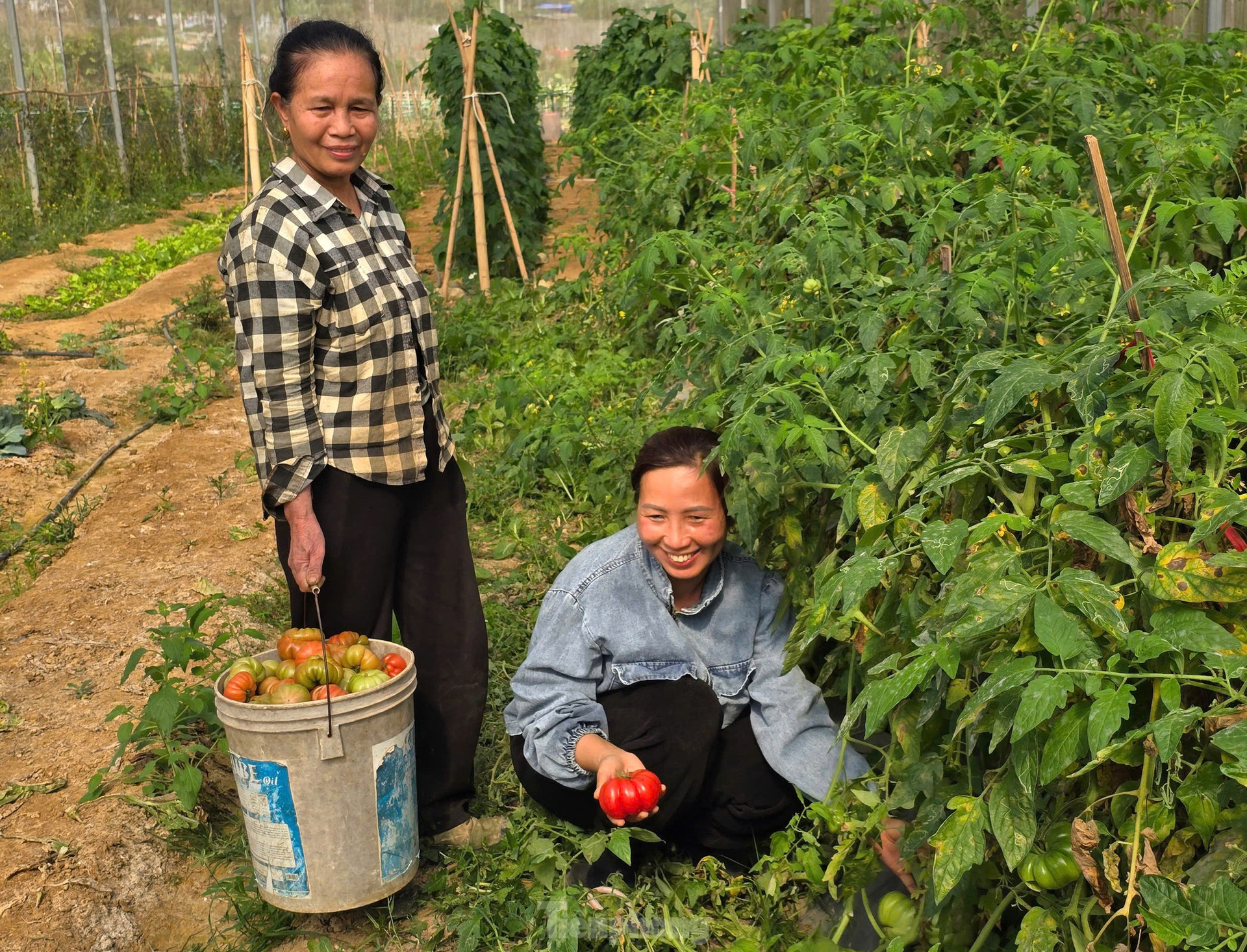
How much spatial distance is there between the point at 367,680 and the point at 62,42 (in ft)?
41.5

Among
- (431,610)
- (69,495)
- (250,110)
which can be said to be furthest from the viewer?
(250,110)

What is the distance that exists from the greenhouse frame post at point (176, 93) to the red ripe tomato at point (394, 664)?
503 inches

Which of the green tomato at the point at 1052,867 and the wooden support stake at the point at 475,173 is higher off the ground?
the wooden support stake at the point at 475,173

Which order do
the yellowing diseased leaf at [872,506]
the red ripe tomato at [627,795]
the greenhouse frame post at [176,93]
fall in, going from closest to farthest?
the yellowing diseased leaf at [872,506] < the red ripe tomato at [627,795] < the greenhouse frame post at [176,93]

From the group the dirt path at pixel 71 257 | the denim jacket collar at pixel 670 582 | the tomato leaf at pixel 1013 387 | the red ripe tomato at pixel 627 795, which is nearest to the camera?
the tomato leaf at pixel 1013 387

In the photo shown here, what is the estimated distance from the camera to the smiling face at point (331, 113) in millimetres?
2262

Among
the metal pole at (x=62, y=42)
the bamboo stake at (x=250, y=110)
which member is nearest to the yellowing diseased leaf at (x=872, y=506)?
the bamboo stake at (x=250, y=110)

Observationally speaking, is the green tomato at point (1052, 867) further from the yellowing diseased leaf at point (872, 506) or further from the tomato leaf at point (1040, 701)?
the yellowing diseased leaf at point (872, 506)

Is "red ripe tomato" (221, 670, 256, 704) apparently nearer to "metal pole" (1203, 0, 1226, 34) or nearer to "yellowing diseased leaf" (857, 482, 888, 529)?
"yellowing diseased leaf" (857, 482, 888, 529)

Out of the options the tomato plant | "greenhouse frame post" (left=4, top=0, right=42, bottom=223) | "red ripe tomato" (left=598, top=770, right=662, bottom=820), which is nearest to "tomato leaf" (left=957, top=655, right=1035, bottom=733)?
the tomato plant

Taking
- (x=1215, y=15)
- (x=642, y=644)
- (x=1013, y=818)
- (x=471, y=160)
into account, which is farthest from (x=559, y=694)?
(x=471, y=160)

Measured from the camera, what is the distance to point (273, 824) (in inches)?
90.4

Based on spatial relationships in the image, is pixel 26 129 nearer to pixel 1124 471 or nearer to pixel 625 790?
pixel 625 790

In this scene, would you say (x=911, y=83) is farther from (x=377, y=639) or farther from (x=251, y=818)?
(x=251, y=818)
